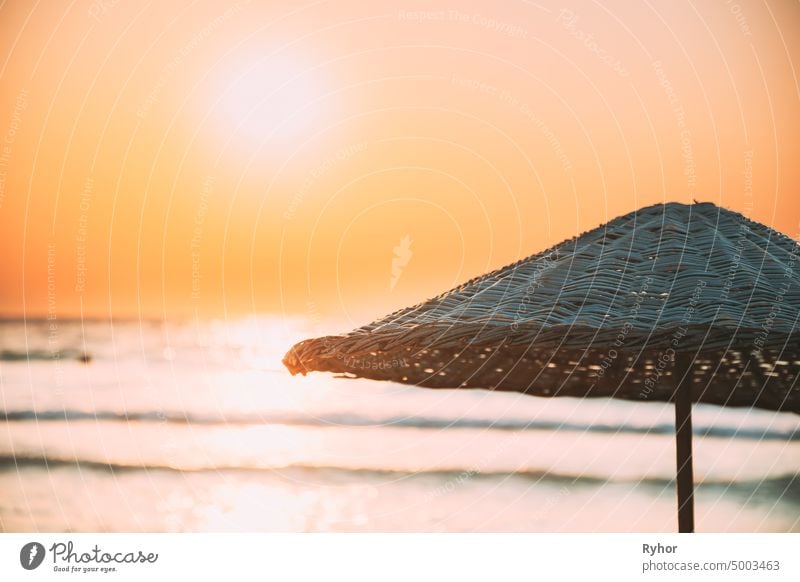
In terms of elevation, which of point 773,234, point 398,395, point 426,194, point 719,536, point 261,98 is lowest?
point 719,536

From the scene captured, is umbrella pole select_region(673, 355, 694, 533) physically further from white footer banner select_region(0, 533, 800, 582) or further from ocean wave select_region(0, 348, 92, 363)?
ocean wave select_region(0, 348, 92, 363)

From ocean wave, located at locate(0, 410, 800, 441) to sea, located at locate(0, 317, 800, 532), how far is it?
0.01 m

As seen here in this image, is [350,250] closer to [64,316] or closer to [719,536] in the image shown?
[719,536]

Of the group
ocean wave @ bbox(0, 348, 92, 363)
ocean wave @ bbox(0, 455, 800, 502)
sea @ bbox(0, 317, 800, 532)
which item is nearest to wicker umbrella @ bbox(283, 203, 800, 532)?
sea @ bbox(0, 317, 800, 532)

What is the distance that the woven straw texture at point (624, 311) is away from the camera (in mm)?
2576

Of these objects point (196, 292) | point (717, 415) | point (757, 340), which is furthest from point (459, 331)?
point (717, 415)

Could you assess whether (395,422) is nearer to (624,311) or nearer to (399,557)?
(399,557)

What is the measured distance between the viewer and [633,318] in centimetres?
260

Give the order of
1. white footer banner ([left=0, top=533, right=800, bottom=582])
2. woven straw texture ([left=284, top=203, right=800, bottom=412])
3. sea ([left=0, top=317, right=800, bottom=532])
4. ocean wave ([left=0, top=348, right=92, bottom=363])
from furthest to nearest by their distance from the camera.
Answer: ocean wave ([left=0, top=348, right=92, bottom=363]) < sea ([left=0, top=317, right=800, bottom=532]) < white footer banner ([left=0, top=533, right=800, bottom=582]) < woven straw texture ([left=284, top=203, right=800, bottom=412])

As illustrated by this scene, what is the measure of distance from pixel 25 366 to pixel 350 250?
301cm

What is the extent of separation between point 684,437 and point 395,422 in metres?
3.32

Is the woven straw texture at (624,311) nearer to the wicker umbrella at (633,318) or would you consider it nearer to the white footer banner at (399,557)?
the wicker umbrella at (633,318)

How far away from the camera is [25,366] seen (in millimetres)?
6227

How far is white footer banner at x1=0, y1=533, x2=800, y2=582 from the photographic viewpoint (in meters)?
3.02
